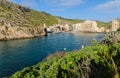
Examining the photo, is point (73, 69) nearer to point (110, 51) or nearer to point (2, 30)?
point (110, 51)

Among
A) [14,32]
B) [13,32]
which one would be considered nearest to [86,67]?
[13,32]

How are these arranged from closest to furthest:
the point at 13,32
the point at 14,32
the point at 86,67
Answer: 1. the point at 86,67
2. the point at 13,32
3. the point at 14,32

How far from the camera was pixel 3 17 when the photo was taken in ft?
623

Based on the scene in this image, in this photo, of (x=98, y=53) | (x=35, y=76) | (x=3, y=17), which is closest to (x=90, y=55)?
(x=98, y=53)

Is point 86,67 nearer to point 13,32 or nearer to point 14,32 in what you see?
point 13,32

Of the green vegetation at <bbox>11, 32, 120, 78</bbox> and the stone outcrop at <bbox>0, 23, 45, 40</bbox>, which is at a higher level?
the green vegetation at <bbox>11, 32, 120, 78</bbox>

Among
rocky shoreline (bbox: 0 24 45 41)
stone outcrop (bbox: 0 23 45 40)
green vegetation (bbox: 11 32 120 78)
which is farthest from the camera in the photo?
stone outcrop (bbox: 0 23 45 40)

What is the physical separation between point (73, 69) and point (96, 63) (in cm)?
232

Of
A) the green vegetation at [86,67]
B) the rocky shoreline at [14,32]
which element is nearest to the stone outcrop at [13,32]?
the rocky shoreline at [14,32]

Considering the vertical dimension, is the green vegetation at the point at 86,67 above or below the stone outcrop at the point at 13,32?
above

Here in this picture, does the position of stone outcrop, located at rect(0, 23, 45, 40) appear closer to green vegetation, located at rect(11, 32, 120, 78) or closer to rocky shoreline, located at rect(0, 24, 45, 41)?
rocky shoreline, located at rect(0, 24, 45, 41)

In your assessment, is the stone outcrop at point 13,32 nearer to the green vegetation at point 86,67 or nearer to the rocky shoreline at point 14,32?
the rocky shoreline at point 14,32

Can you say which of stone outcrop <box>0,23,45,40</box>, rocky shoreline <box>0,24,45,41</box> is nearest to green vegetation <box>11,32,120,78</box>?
rocky shoreline <box>0,24,45,41</box>

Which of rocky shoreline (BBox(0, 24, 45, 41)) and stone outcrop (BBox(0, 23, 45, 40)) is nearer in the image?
rocky shoreline (BBox(0, 24, 45, 41))
